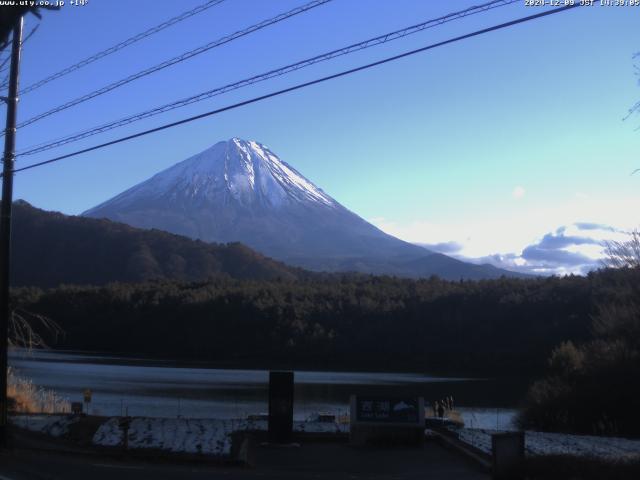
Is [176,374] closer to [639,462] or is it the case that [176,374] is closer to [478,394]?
[478,394]

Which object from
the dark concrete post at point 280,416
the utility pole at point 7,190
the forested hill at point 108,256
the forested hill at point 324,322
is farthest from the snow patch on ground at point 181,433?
the forested hill at point 108,256

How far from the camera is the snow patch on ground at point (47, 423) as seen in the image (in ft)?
56.4

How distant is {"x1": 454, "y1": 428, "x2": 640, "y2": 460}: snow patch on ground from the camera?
48.4ft

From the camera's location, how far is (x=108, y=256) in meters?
130

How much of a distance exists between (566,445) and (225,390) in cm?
2953

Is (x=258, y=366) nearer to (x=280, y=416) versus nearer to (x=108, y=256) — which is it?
(x=280, y=416)

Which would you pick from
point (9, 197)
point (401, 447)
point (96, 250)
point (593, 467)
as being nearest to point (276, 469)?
point (401, 447)

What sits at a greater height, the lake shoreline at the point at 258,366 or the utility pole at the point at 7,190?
the utility pole at the point at 7,190

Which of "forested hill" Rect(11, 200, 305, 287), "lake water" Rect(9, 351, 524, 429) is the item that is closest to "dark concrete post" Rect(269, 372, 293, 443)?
"lake water" Rect(9, 351, 524, 429)

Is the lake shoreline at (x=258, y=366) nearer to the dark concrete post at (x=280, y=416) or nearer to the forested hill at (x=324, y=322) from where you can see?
the forested hill at (x=324, y=322)

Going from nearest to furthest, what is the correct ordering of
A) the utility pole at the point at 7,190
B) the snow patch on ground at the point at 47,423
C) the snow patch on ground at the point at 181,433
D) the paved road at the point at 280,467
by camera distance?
1. the paved road at the point at 280,467
2. the snow patch on ground at the point at 181,433
3. the utility pole at the point at 7,190
4. the snow patch on ground at the point at 47,423

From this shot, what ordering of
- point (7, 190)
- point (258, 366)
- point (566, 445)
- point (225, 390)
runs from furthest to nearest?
point (258, 366) → point (225, 390) → point (7, 190) → point (566, 445)

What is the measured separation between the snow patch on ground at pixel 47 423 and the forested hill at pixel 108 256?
102m

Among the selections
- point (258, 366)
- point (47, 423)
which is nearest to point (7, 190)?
point (47, 423)
